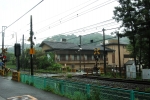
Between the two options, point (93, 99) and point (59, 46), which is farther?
point (59, 46)

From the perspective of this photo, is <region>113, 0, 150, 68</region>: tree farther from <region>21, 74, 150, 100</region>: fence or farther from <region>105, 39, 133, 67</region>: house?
<region>105, 39, 133, 67</region>: house

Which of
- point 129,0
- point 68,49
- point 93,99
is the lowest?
point 93,99

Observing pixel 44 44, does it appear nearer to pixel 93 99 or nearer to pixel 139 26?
pixel 139 26

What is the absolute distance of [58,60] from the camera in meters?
55.1

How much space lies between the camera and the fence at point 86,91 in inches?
298

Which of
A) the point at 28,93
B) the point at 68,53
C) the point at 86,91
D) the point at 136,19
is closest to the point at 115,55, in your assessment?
the point at 68,53

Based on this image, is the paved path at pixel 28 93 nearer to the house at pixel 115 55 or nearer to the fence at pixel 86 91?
the fence at pixel 86 91

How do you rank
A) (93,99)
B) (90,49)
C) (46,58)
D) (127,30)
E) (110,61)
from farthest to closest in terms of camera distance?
1. (110,61)
2. (90,49)
3. (46,58)
4. (127,30)
5. (93,99)

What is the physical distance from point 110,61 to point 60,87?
180ft

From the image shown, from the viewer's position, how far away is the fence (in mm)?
7574

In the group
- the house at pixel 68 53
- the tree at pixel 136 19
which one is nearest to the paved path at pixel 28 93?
the tree at pixel 136 19

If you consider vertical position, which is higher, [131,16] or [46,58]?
[131,16]

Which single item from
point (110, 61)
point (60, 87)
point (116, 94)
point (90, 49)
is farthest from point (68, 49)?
point (116, 94)

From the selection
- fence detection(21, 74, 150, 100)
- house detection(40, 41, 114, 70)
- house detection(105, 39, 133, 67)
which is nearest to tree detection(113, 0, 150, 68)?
fence detection(21, 74, 150, 100)
